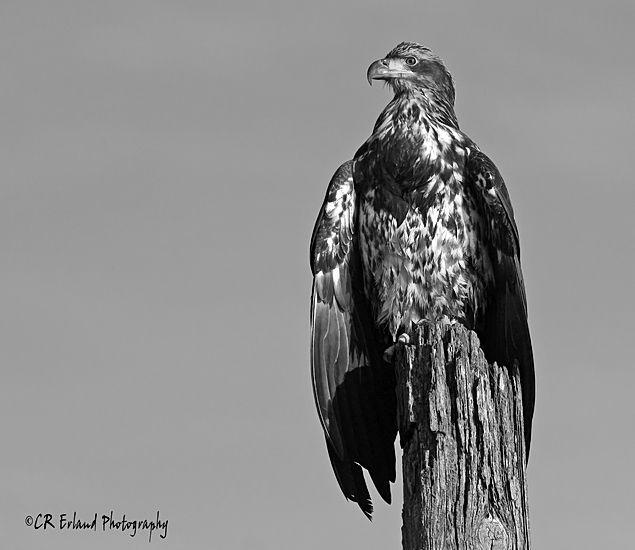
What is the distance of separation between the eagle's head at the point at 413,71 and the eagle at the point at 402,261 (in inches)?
12.3

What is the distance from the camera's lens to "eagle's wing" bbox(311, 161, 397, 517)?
27.0 feet

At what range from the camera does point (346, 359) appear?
884 cm

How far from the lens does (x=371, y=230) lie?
8.92 metres

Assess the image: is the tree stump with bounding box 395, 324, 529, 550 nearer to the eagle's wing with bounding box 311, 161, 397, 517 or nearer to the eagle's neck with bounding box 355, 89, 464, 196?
the eagle's wing with bounding box 311, 161, 397, 517

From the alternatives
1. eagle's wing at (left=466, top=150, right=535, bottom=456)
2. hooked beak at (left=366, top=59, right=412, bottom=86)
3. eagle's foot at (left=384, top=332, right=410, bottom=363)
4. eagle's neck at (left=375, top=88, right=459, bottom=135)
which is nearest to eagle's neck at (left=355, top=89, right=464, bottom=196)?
eagle's neck at (left=375, top=88, right=459, bottom=135)

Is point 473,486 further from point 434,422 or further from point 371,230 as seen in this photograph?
point 371,230

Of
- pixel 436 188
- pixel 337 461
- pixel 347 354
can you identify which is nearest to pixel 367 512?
pixel 337 461

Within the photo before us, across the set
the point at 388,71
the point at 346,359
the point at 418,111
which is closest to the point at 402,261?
the point at 346,359

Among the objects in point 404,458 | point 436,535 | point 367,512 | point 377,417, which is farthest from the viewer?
point 377,417

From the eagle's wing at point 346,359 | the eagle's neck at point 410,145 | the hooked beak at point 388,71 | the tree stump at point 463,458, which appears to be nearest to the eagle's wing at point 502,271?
the eagle's neck at point 410,145

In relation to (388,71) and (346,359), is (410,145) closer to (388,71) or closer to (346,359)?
(388,71)

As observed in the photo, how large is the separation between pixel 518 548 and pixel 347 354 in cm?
354

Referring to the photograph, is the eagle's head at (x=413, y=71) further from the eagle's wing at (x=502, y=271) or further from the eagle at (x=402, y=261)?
the eagle's wing at (x=502, y=271)

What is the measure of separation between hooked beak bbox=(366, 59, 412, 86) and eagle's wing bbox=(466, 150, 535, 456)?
1089 mm
